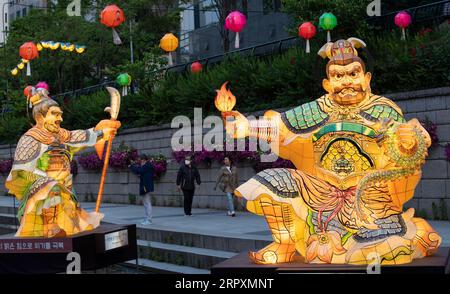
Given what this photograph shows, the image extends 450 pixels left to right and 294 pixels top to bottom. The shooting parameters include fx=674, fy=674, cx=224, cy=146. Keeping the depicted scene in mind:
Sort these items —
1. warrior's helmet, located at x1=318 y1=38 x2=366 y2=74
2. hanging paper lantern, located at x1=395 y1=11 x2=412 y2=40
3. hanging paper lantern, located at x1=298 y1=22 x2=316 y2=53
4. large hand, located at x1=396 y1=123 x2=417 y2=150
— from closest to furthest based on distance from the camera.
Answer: large hand, located at x1=396 y1=123 x2=417 y2=150 < warrior's helmet, located at x1=318 y1=38 x2=366 y2=74 < hanging paper lantern, located at x1=298 y1=22 x2=316 y2=53 < hanging paper lantern, located at x1=395 y1=11 x2=412 y2=40

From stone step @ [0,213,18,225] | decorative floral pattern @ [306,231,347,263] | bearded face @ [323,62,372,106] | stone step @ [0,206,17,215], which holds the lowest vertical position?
stone step @ [0,213,18,225]

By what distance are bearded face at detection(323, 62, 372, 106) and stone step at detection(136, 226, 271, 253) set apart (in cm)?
288

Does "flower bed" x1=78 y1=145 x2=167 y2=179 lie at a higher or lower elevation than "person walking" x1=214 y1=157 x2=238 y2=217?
higher

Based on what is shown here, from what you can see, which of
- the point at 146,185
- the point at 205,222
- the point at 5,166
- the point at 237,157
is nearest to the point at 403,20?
the point at 237,157

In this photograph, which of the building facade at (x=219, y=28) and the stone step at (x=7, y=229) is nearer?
the stone step at (x=7, y=229)

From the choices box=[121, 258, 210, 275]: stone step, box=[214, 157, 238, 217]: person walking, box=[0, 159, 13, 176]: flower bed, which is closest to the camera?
box=[121, 258, 210, 275]: stone step

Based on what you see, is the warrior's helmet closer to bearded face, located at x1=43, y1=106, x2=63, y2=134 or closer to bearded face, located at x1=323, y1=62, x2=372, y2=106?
bearded face, located at x1=323, y1=62, x2=372, y2=106

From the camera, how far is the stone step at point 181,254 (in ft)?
29.2

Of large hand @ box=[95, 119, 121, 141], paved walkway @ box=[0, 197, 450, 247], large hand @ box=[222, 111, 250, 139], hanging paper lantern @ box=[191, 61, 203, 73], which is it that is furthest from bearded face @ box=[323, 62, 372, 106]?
hanging paper lantern @ box=[191, 61, 203, 73]

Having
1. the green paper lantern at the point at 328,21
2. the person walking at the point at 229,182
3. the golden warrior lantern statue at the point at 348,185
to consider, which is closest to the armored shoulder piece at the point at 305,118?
the golden warrior lantern statue at the point at 348,185

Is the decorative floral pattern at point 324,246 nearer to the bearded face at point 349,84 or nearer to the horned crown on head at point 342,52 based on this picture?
the bearded face at point 349,84

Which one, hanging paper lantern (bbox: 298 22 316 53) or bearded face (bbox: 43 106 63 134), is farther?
hanging paper lantern (bbox: 298 22 316 53)

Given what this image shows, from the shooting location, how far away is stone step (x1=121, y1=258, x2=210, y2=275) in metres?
9.05

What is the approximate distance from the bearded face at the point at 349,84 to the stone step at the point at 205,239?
288 cm
